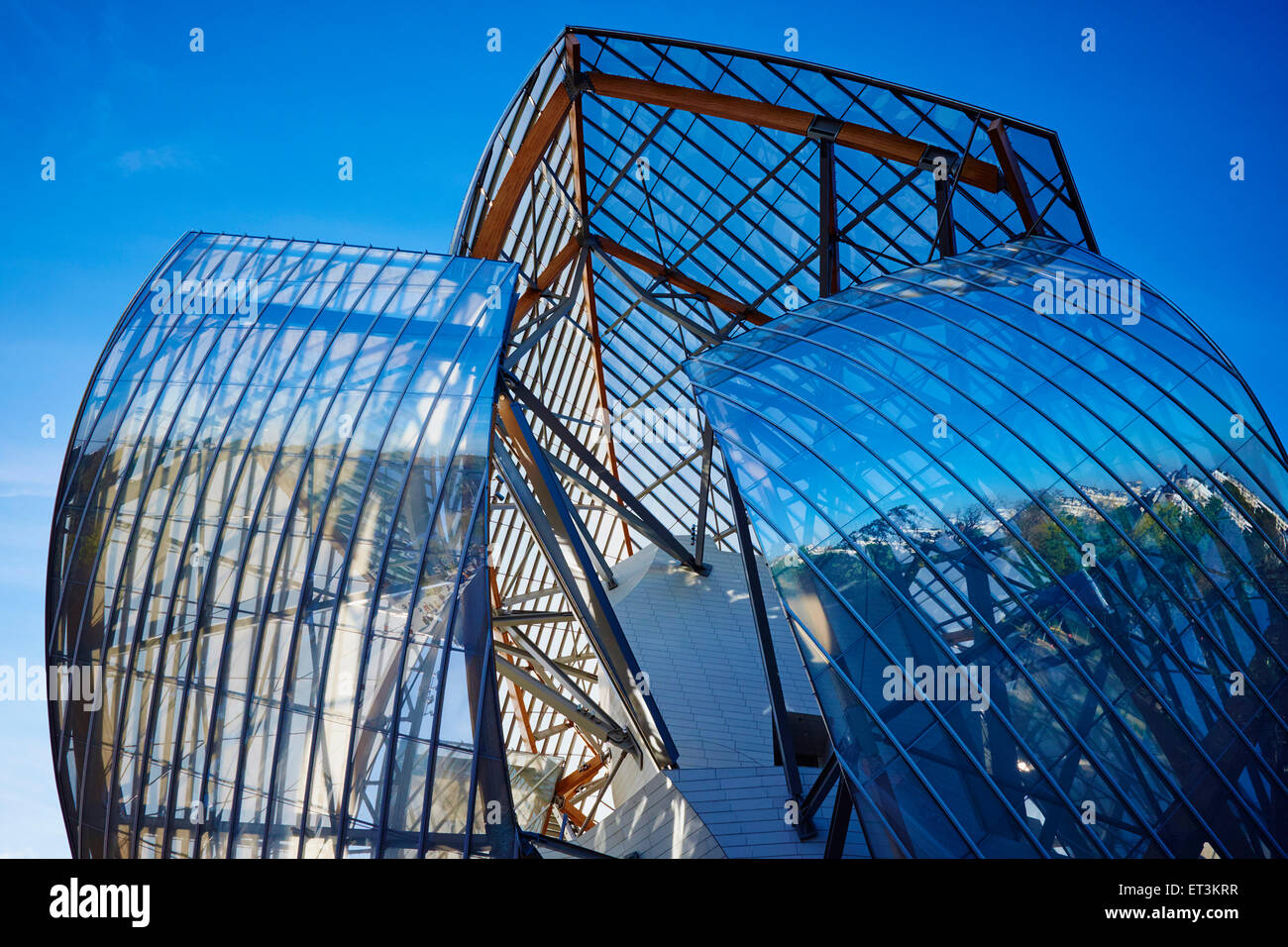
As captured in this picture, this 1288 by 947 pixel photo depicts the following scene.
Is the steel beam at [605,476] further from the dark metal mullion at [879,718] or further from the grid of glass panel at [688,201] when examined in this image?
the dark metal mullion at [879,718]

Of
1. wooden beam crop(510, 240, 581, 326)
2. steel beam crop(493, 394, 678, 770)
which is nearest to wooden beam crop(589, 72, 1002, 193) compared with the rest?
wooden beam crop(510, 240, 581, 326)

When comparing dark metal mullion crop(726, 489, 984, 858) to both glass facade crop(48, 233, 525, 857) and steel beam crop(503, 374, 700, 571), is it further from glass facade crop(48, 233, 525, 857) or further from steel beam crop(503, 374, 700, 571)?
steel beam crop(503, 374, 700, 571)

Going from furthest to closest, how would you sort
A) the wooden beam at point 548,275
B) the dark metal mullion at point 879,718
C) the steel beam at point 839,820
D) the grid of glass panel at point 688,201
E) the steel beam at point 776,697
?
1. the wooden beam at point 548,275
2. the grid of glass panel at point 688,201
3. the steel beam at point 776,697
4. the steel beam at point 839,820
5. the dark metal mullion at point 879,718

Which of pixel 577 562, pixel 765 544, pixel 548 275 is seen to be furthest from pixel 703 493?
pixel 765 544

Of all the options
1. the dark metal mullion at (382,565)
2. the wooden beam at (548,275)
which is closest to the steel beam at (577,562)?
the dark metal mullion at (382,565)

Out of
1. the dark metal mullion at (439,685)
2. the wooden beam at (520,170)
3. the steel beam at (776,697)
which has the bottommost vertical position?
the steel beam at (776,697)

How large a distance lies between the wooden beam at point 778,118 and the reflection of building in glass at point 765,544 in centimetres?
11

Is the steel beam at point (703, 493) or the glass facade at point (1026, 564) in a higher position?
the glass facade at point (1026, 564)

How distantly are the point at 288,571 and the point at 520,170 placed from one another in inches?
556

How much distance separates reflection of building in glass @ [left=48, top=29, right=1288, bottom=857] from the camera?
35.1 feet

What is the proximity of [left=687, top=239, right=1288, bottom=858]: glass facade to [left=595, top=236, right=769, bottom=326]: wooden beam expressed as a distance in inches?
463

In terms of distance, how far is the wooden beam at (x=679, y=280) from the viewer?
2873 centimetres

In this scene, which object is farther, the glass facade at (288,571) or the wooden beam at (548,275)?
the wooden beam at (548,275)
